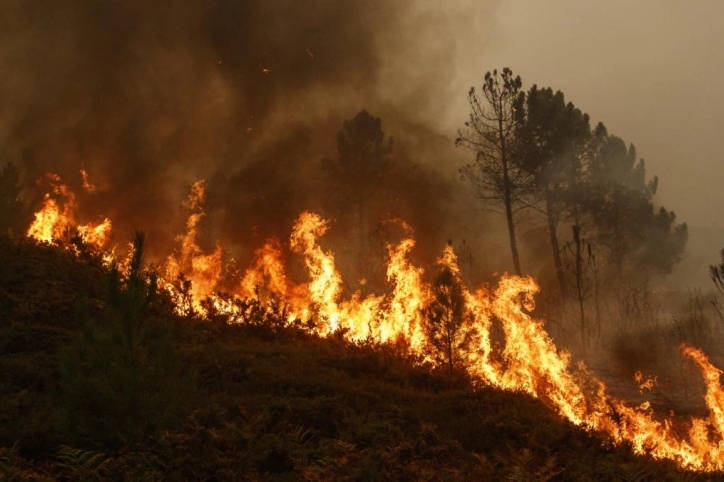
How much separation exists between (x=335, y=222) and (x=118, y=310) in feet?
85.6

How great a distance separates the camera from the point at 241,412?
972 centimetres

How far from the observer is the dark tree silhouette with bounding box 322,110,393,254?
32406mm

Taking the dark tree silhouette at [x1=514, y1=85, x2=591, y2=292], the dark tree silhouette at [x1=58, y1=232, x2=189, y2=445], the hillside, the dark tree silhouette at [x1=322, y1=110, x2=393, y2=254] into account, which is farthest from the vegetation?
the dark tree silhouette at [x1=58, y1=232, x2=189, y2=445]

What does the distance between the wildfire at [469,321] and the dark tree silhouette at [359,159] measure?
1009cm

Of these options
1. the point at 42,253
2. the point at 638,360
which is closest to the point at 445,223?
the point at 638,360

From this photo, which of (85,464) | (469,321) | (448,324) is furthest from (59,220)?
(85,464)

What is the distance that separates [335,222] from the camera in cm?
3309

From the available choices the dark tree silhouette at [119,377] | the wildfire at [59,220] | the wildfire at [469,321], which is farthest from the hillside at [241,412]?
the wildfire at [59,220]

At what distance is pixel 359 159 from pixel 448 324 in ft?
64.9

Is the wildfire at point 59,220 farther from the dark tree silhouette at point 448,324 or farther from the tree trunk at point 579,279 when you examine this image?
the tree trunk at point 579,279

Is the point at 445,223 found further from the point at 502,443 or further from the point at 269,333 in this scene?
the point at 502,443

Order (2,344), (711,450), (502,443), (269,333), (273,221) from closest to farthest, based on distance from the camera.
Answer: (502,443), (711,450), (2,344), (269,333), (273,221)

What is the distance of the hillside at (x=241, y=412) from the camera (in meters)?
7.05

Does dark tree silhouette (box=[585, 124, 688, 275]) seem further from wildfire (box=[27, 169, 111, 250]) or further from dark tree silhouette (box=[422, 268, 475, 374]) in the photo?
wildfire (box=[27, 169, 111, 250])
